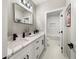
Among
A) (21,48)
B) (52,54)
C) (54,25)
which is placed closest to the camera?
(21,48)

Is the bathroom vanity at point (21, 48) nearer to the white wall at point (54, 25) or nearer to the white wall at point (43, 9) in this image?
the white wall at point (43, 9)

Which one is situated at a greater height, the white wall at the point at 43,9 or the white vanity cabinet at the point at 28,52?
the white wall at the point at 43,9

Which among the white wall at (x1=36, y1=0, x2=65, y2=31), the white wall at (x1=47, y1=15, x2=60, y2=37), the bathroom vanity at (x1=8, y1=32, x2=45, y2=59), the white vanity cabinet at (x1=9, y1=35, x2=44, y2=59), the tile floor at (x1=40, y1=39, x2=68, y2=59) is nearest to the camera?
the bathroom vanity at (x1=8, y1=32, x2=45, y2=59)

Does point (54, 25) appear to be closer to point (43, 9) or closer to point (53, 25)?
point (53, 25)

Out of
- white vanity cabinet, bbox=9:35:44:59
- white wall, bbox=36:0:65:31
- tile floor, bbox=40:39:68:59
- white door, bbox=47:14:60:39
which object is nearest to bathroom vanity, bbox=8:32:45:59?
white vanity cabinet, bbox=9:35:44:59

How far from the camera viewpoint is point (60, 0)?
2934 millimetres

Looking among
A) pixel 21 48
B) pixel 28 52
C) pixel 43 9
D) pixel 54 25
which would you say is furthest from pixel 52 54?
pixel 54 25

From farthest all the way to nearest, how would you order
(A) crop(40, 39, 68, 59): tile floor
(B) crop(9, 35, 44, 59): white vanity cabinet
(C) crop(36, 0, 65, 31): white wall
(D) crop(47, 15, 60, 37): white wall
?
(D) crop(47, 15, 60, 37): white wall
(C) crop(36, 0, 65, 31): white wall
(A) crop(40, 39, 68, 59): tile floor
(B) crop(9, 35, 44, 59): white vanity cabinet

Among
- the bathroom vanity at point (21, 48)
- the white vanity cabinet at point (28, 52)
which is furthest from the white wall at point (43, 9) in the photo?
the bathroom vanity at point (21, 48)

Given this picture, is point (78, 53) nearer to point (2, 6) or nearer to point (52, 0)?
point (2, 6)

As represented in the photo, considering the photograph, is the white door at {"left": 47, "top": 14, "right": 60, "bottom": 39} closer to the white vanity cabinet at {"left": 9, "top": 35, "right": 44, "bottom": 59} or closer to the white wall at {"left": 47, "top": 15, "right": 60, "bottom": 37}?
the white wall at {"left": 47, "top": 15, "right": 60, "bottom": 37}

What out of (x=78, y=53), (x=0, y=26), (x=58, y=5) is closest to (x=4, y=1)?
(x=0, y=26)

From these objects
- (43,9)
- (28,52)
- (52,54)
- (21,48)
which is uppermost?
(43,9)

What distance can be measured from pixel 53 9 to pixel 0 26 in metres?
3.08
